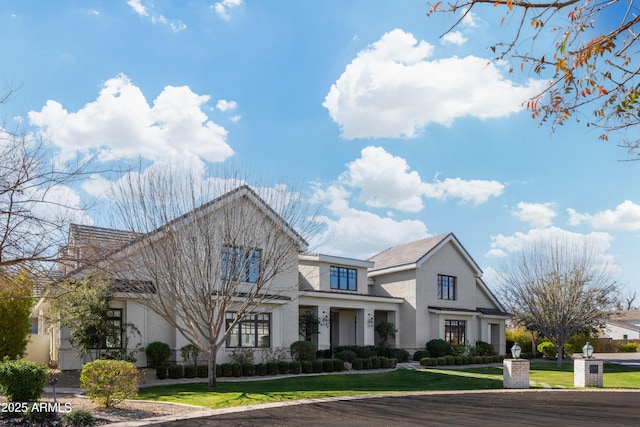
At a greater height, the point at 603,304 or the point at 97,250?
the point at 97,250

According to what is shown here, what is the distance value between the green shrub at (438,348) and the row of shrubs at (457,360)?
91 cm

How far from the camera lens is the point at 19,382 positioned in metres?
14.1

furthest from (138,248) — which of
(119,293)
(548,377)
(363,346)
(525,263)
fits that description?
(525,263)

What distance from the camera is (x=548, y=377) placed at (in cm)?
2672

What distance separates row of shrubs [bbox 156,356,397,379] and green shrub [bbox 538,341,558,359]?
16.9m

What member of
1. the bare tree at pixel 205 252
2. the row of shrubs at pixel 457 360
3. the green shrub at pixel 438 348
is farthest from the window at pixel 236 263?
the green shrub at pixel 438 348

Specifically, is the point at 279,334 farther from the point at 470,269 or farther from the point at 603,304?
the point at 603,304

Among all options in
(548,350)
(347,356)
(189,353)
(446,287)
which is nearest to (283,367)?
(189,353)

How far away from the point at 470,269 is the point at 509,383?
18337mm

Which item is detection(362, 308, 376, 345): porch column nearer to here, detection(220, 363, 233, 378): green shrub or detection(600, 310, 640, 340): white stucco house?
detection(220, 363, 233, 378): green shrub

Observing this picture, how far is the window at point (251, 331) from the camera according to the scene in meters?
27.2

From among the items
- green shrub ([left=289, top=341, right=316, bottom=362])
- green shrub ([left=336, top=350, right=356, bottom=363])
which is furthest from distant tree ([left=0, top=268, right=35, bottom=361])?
green shrub ([left=336, top=350, right=356, bottom=363])

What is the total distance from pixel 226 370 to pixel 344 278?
1114 cm

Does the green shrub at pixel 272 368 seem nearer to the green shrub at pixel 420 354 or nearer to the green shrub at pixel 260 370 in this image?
the green shrub at pixel 260 370
